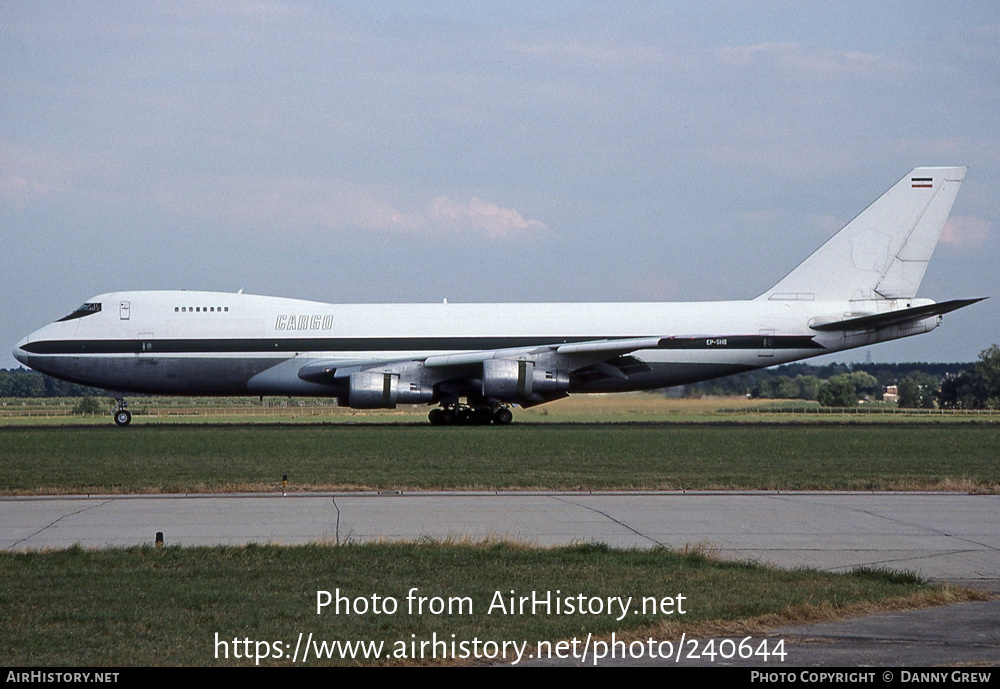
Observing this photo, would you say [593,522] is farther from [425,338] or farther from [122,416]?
[122,416]

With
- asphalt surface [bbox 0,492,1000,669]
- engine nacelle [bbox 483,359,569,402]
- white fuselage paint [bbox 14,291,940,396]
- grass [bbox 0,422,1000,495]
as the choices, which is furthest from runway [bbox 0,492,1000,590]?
white fuselage paint [bbox 14,291,940,396]

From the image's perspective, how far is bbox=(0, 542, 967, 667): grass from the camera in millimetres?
7777

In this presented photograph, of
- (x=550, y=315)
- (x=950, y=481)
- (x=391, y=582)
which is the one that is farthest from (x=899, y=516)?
(x=550, y=315)

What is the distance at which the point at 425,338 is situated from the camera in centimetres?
3816

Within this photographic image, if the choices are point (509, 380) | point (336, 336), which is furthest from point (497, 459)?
point (336, 336)

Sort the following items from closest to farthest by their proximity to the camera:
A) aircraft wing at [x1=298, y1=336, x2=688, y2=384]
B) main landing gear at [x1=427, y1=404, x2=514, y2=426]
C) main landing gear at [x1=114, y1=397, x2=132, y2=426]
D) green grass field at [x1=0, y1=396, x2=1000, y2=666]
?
1. green grass field at [x1=0, y1=396, x2=1000, y2=666]
2. aircraft wing at [x1=298, y1=336, x2=688, y2=384]
3. main landing gear at [x1=427, y1=404, x2=514, y2=426]
4. main landing gear at [x1=114, y1=397, x2=132, y2=426]

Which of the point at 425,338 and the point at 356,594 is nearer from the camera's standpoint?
the point at 356,594

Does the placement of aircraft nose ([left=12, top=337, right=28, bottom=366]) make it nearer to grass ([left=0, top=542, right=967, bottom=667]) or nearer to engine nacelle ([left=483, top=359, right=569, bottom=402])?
engine nacelle ([left=483, top=359, right=569, bottom=402])

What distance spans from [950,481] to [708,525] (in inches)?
285

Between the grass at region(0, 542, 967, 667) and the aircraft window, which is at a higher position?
the aircraft window

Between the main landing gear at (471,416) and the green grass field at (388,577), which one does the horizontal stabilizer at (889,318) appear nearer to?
the main landing gear at (471,416)

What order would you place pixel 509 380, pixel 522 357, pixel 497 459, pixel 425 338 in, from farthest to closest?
pixel 425 338, pixel 522 357, pixel 509 380, pixel 497 459

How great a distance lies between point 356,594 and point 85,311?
1296 inches

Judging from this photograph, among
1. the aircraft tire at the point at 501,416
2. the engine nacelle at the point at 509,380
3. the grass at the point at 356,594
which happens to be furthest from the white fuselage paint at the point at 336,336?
the grass at the point at 356,594
